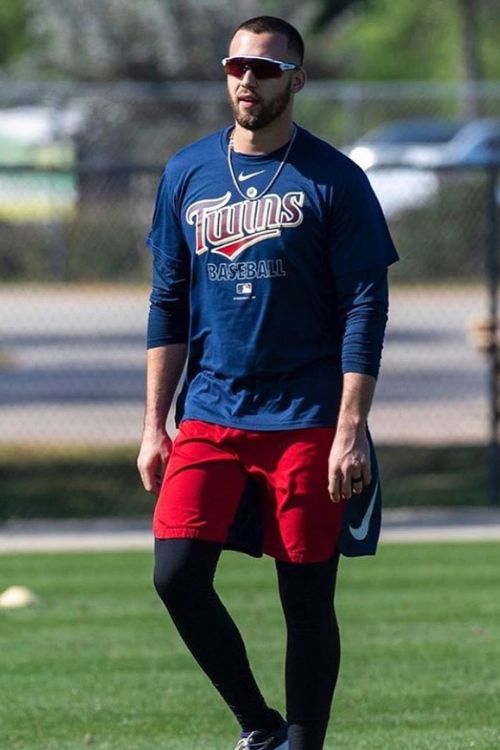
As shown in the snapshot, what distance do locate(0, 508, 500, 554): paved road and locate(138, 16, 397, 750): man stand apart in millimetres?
5383

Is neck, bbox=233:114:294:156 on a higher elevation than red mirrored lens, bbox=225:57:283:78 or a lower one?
lower

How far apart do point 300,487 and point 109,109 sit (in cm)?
2317

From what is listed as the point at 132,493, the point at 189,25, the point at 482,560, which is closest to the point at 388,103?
the point at 189,25

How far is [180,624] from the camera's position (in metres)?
4.97

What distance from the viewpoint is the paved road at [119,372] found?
49.3 ft

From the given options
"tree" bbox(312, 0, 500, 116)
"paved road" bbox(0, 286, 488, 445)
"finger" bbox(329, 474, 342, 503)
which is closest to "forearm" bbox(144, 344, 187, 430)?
"finger" bbox(329, 474, 342, 503)

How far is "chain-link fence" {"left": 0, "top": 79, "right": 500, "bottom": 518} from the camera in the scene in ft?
42.3

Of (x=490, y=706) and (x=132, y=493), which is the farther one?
(x=132, y=493)

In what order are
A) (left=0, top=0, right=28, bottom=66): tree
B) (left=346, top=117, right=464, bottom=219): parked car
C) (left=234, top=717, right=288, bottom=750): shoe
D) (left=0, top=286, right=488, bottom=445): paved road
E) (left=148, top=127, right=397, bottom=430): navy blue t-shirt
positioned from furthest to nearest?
(left=0, top=0, right=28, bottom=66): tree → (left=346, top=117, right=464, bottom=219): parked car → (left=0, top=286, right=488, bottom=445): paved road → (left=234, top=717, right=288, bottom=750): shoe → (left=148, top=127, right=397, bottom=430): navy blue t-shirt

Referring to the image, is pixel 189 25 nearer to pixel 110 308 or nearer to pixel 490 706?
pixel 110 308

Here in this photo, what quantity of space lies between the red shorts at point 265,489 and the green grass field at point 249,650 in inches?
47.2

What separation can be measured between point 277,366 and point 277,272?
0.25m

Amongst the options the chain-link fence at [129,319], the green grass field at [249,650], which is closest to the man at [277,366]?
the green grass field at [249,650]

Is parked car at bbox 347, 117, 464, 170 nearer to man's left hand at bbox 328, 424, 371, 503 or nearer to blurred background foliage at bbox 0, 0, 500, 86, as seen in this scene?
blurred background foliage at bbox 0, 0, 500, 86
